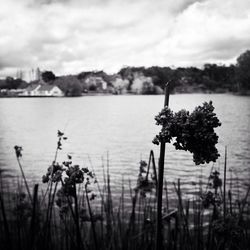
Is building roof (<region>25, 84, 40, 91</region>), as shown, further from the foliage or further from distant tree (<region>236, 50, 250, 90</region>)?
the foliage

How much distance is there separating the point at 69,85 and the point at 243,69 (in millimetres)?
86046

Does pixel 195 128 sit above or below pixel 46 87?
below

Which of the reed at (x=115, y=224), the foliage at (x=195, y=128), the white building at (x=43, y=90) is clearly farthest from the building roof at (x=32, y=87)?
the foliage at (x=195, y=128)

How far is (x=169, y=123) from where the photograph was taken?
2.90 ft

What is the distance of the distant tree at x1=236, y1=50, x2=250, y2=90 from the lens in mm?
89500

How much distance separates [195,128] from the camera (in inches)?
35.6

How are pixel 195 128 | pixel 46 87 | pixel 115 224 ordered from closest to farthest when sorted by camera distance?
pixel 195 128 < pixel 115 224 < pixel 46 87

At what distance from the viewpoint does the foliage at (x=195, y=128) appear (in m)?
0.89

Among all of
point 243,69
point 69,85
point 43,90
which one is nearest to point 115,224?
point 243,69

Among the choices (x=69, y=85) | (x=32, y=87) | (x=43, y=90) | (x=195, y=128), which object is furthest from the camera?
(x=32, y=87)

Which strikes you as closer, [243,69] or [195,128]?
[195,128]

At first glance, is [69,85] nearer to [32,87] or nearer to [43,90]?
[43,90]

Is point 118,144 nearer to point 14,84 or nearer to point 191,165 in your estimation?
point 191,165

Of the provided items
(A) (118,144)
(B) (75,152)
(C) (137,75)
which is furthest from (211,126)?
(C) (137,75)
